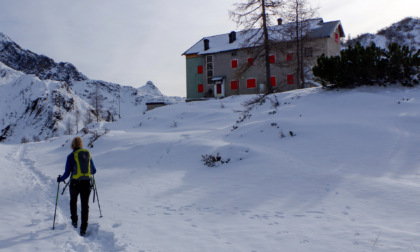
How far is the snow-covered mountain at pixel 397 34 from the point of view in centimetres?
10919

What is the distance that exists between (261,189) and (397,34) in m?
138

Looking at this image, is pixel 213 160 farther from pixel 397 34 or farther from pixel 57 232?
pixel 397 34

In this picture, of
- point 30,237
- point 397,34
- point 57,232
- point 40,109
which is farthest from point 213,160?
point 397,34

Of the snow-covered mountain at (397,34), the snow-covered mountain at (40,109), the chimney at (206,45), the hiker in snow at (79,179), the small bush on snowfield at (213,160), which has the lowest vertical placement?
the small bush on snowfield at (213,160)

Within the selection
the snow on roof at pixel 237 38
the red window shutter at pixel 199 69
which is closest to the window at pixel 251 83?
the snow on roof at pixel 237 38

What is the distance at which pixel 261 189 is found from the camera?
313 inches

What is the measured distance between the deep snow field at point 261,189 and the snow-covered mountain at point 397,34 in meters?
112

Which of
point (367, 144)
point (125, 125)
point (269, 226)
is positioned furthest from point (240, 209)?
point (125, 125)

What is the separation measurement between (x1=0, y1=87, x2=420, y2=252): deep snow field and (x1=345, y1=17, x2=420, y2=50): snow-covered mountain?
367 feet

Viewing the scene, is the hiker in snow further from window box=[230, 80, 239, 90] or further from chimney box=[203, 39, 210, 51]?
chimney box=[203, 39, 210, 51]

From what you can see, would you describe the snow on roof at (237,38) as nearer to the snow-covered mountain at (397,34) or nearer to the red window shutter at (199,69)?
the red window shutter at (199,69)

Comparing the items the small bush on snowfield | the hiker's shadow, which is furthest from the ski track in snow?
the small bush on snowfield

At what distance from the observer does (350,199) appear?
6.71 m

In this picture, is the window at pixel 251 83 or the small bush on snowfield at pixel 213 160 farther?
the window at pixel 251 83
